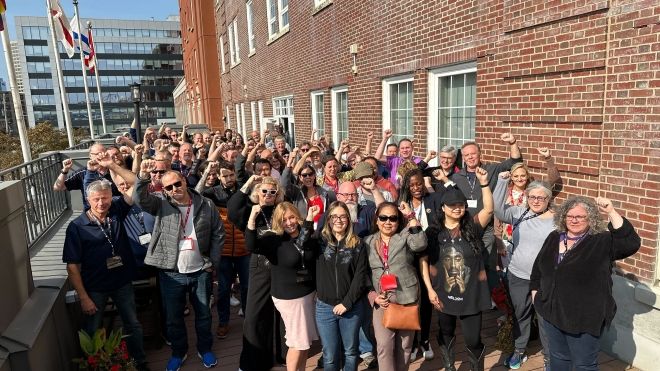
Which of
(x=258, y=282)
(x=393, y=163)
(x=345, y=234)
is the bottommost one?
(x=258, y=282)

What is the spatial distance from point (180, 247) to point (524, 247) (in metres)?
2.91

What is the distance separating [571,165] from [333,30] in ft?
20.8

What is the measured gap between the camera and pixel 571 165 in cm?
433

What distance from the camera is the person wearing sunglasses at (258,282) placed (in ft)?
11.6

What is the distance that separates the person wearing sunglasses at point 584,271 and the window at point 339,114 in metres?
6.98

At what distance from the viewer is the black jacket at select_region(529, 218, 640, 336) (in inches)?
111

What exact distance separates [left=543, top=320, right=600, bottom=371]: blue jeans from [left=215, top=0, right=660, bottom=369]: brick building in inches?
46.9

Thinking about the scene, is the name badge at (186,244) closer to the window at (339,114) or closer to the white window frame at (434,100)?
the white window frame at (434,100)

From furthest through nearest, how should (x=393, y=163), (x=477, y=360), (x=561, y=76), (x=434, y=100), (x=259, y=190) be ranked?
1. (x=434, y=100)
2. (x=393, y=163)
3. (x=561, y=76)
4. (x=259, y=190)
5. (x=477, y=360)

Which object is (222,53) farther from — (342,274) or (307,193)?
(342,274)

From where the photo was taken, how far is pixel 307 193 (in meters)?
4.43

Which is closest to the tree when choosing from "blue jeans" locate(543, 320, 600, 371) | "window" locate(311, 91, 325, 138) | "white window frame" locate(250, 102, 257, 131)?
"white window frame" locate(250, 102, 257, 131)

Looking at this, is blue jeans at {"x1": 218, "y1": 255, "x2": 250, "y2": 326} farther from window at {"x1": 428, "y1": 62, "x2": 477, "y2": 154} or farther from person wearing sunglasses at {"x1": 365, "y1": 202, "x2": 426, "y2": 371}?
window at {"x1": 428, "y1": 62, "x2": 477, "y2": 154}

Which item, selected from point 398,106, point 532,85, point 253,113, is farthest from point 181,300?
point 253,113
